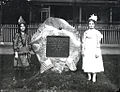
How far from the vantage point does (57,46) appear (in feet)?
31.3

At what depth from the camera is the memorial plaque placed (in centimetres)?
955

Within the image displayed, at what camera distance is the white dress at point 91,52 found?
903 cm

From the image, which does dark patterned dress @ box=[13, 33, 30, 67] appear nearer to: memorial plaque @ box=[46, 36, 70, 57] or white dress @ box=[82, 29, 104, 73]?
memorial plaque @ box=[46, 36, 70, 57]

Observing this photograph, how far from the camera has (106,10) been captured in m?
23.8

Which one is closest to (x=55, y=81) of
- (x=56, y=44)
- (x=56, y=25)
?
(x=56, y=44)

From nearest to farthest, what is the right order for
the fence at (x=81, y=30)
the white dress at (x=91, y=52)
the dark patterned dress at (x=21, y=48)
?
1. the white dress at (x=91, y=52)
2. the dark patterned dress at (x=21, y=48)
3. the fence at (x=81, y=30)

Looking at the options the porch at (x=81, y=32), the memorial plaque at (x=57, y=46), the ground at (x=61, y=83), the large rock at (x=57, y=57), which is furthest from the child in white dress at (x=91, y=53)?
the porch at (x=81, y=32)

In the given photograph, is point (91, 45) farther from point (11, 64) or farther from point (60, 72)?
point (11, 64)

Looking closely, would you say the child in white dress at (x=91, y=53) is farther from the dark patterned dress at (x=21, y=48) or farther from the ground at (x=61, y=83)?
the dark patterned dress at (x=21, y=48)

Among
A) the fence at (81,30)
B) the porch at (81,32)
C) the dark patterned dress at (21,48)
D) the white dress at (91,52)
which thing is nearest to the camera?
the white dress at (91,52)

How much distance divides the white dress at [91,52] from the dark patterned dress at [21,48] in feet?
6.16

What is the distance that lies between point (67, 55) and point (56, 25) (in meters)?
1.05

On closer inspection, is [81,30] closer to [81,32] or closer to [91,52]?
[81,32]

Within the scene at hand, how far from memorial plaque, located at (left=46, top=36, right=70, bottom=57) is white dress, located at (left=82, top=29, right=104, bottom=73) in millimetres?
713
